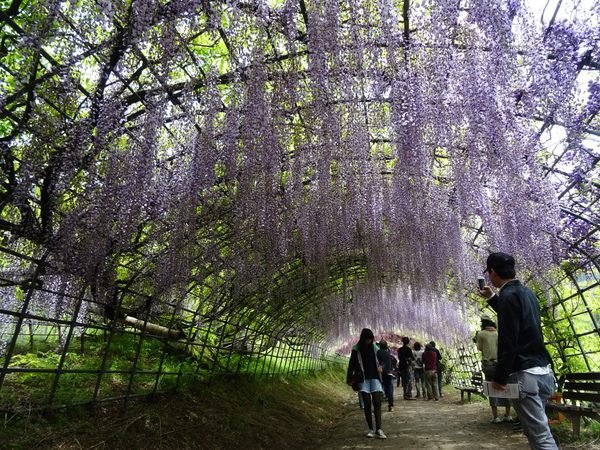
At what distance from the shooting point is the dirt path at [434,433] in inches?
208

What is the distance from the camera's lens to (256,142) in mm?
4336

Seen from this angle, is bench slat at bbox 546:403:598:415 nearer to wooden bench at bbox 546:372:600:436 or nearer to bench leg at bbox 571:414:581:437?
wooden bench at bbox 546:372:600:436

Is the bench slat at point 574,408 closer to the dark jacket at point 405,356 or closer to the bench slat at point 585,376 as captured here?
the bench slat at point 585,376

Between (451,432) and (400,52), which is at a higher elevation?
(400,52)

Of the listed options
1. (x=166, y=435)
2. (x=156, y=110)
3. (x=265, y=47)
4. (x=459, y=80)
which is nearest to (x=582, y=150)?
(x=459, y=80)

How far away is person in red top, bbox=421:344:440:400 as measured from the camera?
11203 mm

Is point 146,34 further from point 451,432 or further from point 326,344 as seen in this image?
point 326,344

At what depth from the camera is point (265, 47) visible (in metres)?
3.72

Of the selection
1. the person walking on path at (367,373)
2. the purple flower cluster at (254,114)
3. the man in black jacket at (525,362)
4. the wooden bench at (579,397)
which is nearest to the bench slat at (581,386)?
the wooden bench at (579,397)

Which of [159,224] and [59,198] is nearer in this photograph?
[59,198]

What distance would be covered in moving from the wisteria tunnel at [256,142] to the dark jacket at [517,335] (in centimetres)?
200

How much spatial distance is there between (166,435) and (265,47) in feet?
13.4

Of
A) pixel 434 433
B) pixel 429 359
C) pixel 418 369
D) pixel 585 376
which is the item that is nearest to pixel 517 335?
pixel 585 376

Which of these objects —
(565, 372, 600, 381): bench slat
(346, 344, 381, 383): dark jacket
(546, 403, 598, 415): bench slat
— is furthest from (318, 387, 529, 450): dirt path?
(565, 372, 600, 381): bench slat
